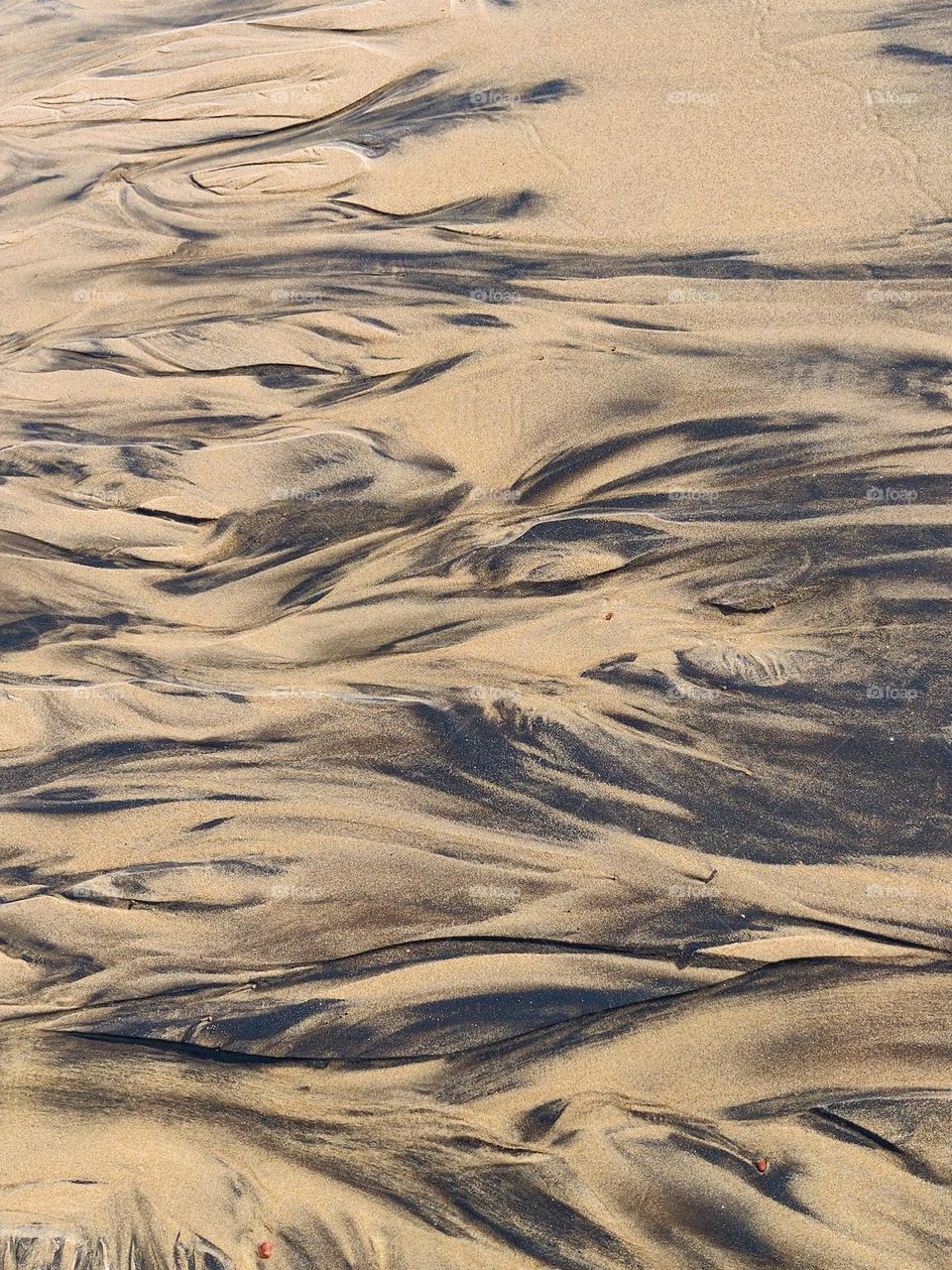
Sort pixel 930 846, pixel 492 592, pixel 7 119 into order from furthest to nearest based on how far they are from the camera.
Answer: pixel 7 119 → pixel 492 592 → pixel 930 846

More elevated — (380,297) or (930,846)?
(380,297)

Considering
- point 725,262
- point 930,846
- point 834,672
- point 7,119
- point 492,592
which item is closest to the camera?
point 930,846

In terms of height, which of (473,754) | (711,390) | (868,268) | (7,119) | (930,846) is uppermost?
(7,119)

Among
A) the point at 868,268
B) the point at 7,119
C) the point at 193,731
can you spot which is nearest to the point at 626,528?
the point at 868,268

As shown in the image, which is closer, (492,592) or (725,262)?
(492,592)

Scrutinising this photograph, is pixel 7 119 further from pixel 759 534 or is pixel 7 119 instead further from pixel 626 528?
pixel 759 534

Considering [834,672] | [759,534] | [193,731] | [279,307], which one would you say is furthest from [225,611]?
[834,672]
